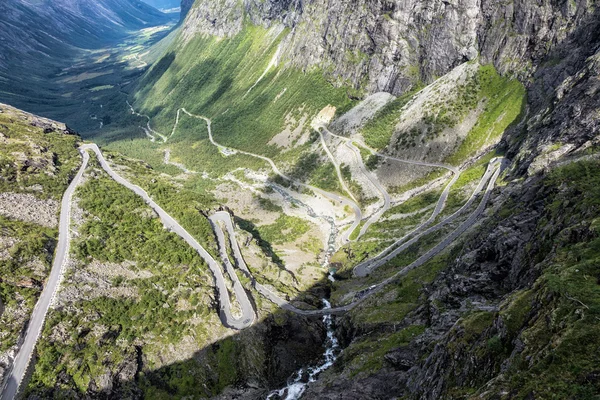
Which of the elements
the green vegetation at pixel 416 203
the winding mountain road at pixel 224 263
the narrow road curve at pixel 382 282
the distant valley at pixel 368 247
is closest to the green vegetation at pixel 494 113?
the distant valley at pixel 368 247

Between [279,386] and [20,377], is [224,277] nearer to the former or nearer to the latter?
[279,386]

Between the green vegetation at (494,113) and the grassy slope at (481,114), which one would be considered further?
the grassy slope at (481,114)

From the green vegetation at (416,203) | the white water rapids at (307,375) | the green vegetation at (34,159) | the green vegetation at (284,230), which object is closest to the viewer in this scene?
the white water rapids at (307,375)

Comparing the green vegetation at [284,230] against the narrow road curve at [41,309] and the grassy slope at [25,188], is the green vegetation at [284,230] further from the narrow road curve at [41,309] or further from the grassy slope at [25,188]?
the narrow road curve at [41,309]

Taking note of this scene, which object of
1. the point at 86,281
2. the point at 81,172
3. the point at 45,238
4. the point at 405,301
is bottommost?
the point at 405,301

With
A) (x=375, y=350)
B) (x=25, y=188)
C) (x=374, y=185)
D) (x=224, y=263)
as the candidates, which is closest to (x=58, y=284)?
(x=25, y=188)

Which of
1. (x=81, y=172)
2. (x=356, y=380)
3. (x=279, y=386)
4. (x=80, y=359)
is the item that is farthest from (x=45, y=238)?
(x=356, y=380)

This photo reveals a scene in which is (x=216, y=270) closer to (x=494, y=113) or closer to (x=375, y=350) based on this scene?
(x=375, y=350)

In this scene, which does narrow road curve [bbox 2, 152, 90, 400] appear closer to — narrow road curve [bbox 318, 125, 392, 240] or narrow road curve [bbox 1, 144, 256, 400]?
narrow road curve [bbox 1, 144, 256, 400]
